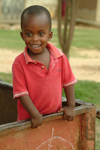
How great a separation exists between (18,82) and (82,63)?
277 inches

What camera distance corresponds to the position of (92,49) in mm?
10742

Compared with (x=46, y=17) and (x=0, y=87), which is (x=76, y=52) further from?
(x=46, y=17)

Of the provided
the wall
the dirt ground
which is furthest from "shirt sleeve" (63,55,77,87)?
the wall

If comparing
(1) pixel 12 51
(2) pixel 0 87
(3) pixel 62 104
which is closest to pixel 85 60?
(1) pixel 12 51

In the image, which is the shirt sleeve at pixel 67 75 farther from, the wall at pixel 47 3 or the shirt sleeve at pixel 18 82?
the wall at pixel 47 3

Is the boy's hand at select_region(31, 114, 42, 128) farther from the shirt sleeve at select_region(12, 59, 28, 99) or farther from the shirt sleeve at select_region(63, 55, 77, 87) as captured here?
the shirt sleeve at select_region(63, 55, 77, 87)

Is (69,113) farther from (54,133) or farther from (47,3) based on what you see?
(47,3)

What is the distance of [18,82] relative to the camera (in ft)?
5.64

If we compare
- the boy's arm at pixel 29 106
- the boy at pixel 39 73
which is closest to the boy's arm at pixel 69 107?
the boy at pixel 39 73

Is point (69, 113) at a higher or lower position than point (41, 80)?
lower

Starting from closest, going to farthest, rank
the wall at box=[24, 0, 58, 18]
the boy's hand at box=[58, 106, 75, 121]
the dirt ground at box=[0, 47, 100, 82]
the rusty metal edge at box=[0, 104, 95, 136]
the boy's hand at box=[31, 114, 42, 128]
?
the rusty metal edge at box=[0, 104, 95, 136]
the boy's hand at box=[31, 114, 42, 128]
the boy's hand at box=[58, 106, 75, 121]
the dirt ground at box=[0, 47, 100, 82]
the wall at box=[24, 0, 58, 18]

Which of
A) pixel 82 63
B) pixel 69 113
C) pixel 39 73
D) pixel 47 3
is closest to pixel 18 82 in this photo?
pixel 39 73

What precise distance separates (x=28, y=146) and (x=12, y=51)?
27.4 feet

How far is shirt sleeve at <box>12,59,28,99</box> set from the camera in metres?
1.71
